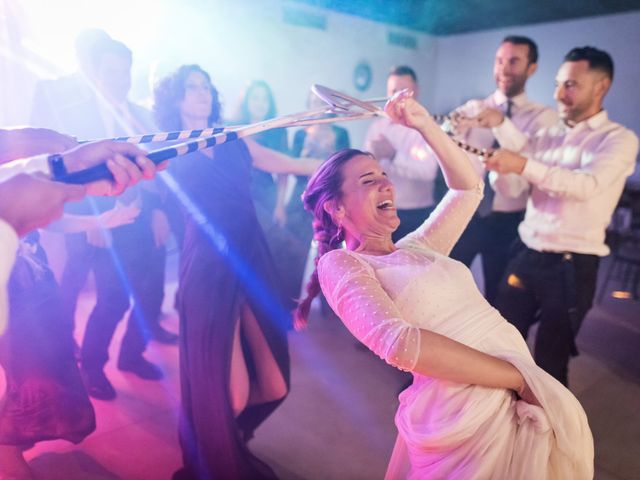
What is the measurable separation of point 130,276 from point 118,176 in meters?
2.06

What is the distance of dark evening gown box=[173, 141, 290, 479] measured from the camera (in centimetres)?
192

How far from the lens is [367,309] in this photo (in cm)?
118

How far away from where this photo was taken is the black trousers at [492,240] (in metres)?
3.03

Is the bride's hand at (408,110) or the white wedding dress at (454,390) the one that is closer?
the white wedding dress at (454,390)

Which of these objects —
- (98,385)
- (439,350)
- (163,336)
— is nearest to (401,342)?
(439,350)

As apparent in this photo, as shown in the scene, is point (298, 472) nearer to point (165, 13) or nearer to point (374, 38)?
point (165, 13)

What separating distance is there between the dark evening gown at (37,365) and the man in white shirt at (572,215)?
197 cm

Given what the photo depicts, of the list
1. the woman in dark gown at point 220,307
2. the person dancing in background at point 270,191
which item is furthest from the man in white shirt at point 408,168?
the woman in dark gown at point 220,307

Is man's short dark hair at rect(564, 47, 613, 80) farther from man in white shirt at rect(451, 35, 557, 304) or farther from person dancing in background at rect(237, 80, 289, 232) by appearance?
person dancing in background at rect(237, 80, 289, 232)

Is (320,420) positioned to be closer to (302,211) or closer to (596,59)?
(302,211)

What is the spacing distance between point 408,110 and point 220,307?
1003 millimetres

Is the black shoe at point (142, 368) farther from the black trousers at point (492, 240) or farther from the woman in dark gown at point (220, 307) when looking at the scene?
the black trousers at point (492, 240)

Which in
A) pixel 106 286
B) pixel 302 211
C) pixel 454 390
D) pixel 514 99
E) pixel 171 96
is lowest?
pixel 106 286

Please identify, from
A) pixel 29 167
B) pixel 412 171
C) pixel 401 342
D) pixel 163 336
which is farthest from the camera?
pixel 163 336
